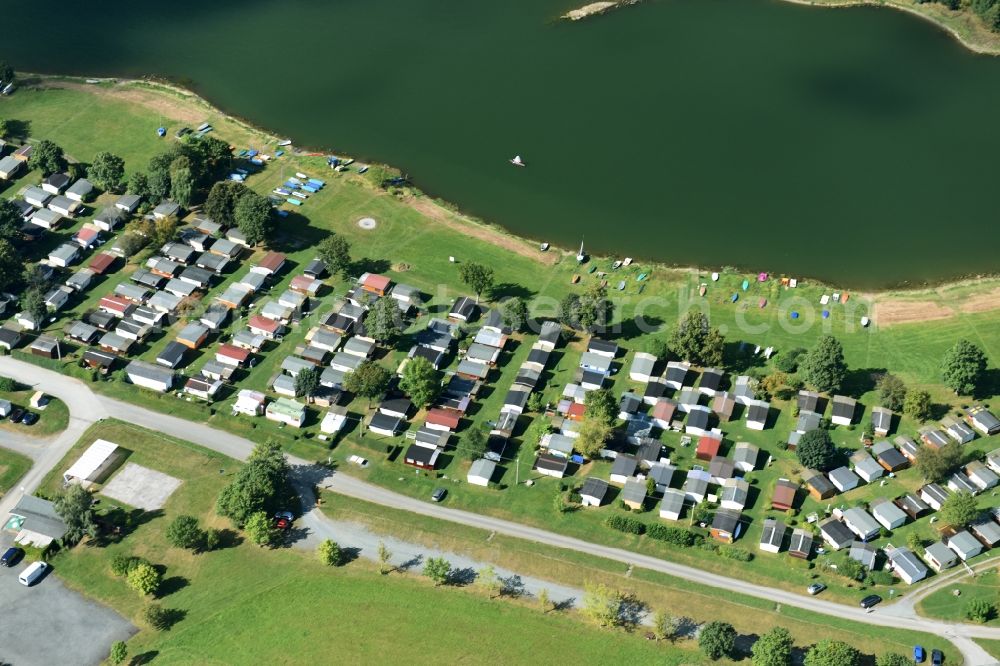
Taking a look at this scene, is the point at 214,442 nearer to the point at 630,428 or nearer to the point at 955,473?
the point at 630,428

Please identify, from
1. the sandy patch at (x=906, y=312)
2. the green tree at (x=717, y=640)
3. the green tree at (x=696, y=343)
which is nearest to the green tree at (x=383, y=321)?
the green tree at (x=696, y=343)

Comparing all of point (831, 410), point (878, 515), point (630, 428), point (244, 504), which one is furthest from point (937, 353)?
point (244, 504)

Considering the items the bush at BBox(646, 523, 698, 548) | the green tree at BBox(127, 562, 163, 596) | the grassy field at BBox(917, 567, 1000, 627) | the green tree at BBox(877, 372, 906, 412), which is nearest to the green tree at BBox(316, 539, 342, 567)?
the green tree at BBox(127, 562, 163, 596)

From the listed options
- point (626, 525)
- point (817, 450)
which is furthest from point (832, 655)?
point (817, 450)

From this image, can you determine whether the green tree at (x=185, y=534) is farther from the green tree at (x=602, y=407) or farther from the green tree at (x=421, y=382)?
the green tree at (x=602, y=407)

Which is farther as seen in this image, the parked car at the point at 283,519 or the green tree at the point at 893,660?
the parked car at the point at 283,519

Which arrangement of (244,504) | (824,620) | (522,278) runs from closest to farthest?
(824,620), (244,504), (522,278)
